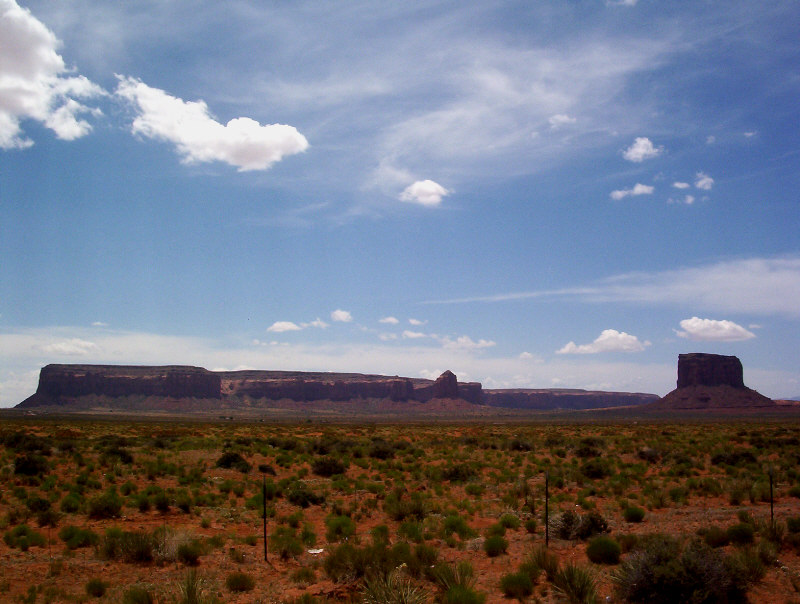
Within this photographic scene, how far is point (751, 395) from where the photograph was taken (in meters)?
155

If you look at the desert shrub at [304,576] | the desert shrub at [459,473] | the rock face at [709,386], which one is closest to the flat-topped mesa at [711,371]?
the rock face at [709,386]

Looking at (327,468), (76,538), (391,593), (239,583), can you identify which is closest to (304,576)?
(239,583)

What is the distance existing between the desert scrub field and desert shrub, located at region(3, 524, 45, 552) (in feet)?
0.13

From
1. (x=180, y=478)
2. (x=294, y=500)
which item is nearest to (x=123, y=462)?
(x=180, y=478)

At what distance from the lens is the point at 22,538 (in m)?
12.9

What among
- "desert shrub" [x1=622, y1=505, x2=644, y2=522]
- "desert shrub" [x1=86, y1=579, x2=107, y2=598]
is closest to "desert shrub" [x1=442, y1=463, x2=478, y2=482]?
"desert shrub" [x1=622, y1=505, x2=644, y2=522]

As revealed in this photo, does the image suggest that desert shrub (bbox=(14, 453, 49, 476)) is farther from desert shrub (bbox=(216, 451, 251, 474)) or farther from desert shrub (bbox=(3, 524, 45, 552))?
desert shrub (bbox=(3, 524, 45, 552))

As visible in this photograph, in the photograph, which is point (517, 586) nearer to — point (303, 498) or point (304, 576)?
point (304, 576)

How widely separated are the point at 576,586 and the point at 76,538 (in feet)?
35.7

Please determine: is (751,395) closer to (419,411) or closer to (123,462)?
(419,411)

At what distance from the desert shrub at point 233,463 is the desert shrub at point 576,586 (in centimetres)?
1907

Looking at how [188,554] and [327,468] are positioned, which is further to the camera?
[327,468]

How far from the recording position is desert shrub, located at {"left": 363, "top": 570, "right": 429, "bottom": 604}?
812 cm

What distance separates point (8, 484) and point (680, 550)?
2105cm
